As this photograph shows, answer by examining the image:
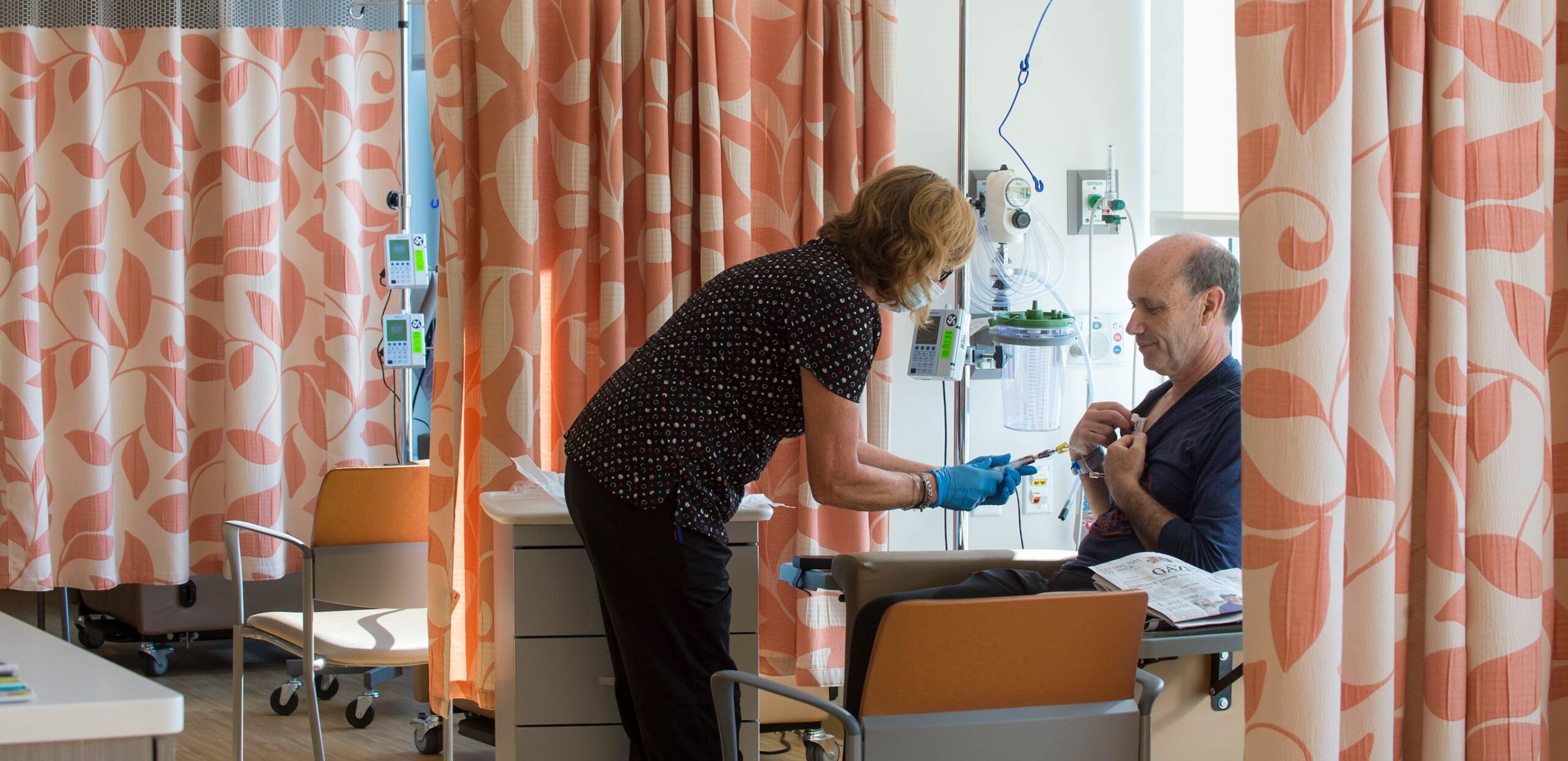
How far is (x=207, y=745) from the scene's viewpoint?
3354 millimetres

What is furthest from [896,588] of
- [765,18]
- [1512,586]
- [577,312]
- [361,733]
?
[361,733]

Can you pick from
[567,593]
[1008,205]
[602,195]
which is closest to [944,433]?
[1008,205]

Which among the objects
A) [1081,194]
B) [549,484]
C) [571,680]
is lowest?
[571,680]

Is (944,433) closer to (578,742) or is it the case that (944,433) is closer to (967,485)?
(967,485)

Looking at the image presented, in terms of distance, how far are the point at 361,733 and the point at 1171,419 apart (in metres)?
2.44

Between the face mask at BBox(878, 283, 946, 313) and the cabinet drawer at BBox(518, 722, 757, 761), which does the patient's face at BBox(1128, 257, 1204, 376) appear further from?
the cabinet drawer at BBox(518, 722, 757, 761)

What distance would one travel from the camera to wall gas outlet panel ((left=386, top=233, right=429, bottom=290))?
3703 mm

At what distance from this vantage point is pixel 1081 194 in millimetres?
3750

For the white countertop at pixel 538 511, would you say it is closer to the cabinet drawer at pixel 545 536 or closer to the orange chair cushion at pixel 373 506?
the cabinet drawer at pixel 545 536

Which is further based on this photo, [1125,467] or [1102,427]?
[1102,427]

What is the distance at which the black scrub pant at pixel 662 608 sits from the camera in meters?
2.04

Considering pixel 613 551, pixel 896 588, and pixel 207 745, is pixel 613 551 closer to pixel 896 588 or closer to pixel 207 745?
pixel 896 588

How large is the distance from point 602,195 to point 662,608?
1298mm

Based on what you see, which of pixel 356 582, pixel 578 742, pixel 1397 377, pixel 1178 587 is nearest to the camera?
pixel 1397 377
